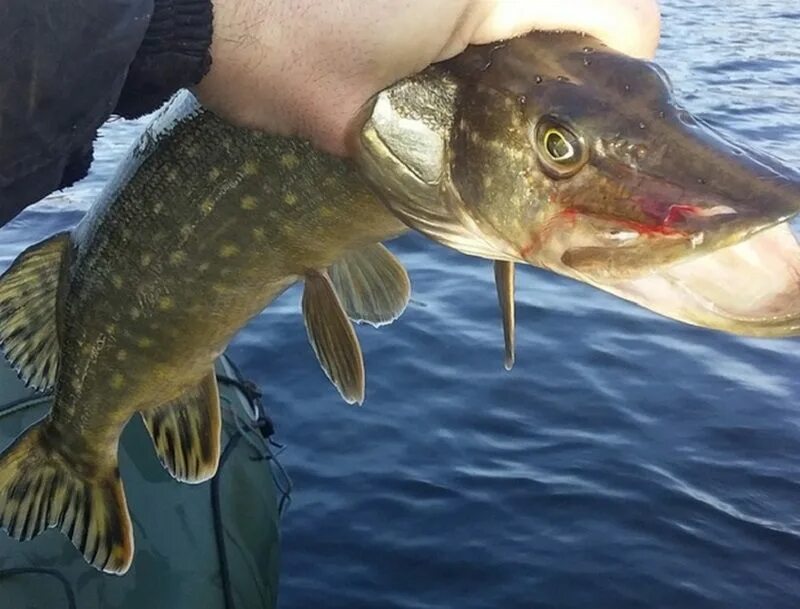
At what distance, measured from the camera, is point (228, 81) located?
1707 millimetres

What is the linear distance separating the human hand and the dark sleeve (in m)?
0.07

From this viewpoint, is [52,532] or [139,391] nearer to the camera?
[139,391]

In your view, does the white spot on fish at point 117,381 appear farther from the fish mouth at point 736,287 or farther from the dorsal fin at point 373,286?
the fish mouth at point 736,287

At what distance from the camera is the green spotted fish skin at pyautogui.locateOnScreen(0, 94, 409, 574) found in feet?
6.63

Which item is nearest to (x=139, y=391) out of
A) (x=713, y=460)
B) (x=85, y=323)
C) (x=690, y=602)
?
(x=85, y=323)

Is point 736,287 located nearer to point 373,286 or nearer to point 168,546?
point 373,286

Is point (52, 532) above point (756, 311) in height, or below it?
below

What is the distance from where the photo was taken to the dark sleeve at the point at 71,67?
4.73 feet

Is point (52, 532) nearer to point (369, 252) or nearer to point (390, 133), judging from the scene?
point (369, 252)

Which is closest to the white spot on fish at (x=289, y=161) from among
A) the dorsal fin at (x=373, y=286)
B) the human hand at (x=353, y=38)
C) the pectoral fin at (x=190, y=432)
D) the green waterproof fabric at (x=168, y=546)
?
the human hand at (x=353, y=38)

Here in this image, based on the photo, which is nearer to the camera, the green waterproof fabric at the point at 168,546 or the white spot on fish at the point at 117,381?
the white spot on fish at the point at 117,381

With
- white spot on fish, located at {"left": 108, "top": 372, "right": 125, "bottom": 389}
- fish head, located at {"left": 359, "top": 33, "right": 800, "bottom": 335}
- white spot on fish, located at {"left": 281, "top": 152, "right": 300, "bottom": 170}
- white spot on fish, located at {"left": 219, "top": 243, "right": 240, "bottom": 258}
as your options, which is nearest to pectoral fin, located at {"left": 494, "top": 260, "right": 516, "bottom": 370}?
fish head, located at {"left": 359, "top": 33, "right": 800, "bottom": 335}

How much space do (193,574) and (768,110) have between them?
8.51 m

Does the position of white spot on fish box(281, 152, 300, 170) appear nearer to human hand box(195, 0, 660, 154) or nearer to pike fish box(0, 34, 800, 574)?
pike fish box(0, 34, 800, 574)
